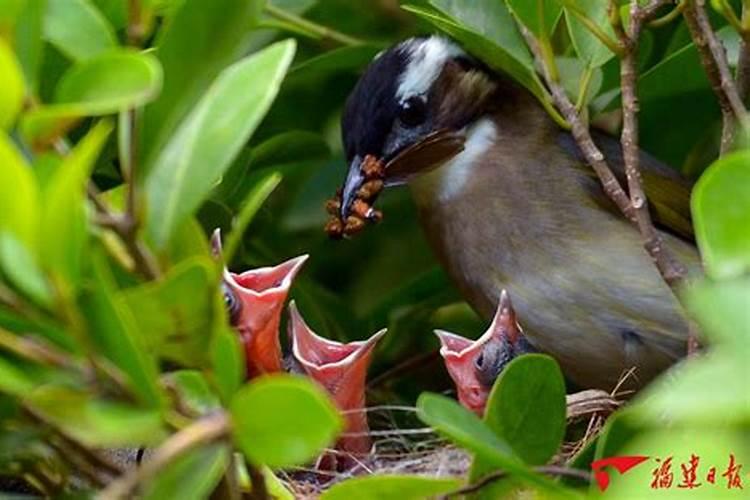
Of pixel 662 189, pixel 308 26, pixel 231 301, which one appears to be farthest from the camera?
pixel 662 189

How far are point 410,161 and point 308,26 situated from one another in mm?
416

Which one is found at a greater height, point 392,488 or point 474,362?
point 392,488

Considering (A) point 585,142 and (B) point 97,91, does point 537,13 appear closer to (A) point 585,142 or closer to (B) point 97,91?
(A) point 585,142

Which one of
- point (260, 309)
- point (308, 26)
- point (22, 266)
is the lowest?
point (260, 309)

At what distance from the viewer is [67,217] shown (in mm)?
963

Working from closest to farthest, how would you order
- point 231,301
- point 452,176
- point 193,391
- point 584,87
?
point 193,391 < point 584,87 < point 231,301 < point 452,176

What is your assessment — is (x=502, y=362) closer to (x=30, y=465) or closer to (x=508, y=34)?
(x=508, y=34)

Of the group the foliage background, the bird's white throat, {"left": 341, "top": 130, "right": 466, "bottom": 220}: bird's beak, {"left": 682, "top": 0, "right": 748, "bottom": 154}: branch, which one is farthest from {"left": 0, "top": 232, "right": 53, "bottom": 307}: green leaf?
the bird's white throat

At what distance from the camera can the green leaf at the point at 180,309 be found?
1029mm

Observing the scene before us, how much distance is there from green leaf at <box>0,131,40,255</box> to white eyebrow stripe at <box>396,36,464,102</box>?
1.47 m

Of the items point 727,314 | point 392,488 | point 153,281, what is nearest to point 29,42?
point 153,281

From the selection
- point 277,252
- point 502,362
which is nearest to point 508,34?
point 502,362

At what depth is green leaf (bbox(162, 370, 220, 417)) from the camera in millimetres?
1080

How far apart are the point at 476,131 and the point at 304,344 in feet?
2.34
